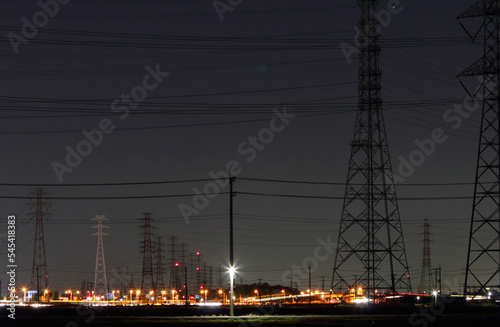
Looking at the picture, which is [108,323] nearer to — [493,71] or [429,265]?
[493,71]

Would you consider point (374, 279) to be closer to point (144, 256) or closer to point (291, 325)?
point (291, 325)

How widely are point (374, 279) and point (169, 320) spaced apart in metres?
25.7

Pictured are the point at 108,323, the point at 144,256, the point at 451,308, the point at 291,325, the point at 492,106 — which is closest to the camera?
the point at 291,325

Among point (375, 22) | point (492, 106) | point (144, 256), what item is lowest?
point (144, 256)

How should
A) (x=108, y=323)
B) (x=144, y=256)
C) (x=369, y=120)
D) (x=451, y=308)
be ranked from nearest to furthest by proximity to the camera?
(x=108, y=323), (x=451, y=308), (x=369, y=120), (x=144, y=256)

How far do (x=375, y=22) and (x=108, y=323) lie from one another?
44695mm

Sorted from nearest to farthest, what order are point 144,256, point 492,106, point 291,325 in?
point 291,325, point 492,106, point 144,256

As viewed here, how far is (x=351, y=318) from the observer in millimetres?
58938

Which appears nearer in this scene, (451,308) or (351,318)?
(351,318)

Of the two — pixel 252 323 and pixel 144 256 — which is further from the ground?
pixel 144 256

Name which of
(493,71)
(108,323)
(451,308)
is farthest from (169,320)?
(493,71)

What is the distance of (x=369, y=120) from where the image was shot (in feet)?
256

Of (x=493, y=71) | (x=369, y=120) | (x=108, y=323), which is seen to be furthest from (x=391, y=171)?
(x=108, y=323)

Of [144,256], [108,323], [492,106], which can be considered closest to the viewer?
[108,323]
